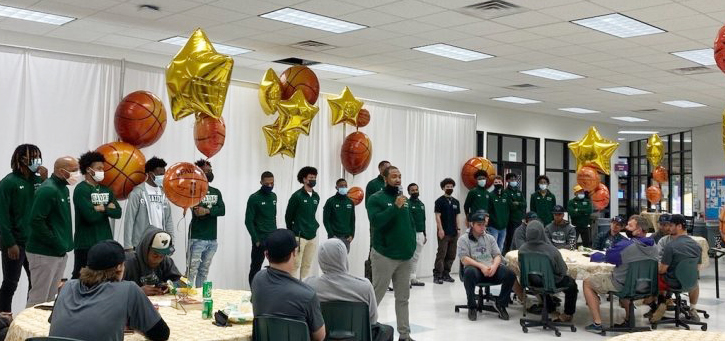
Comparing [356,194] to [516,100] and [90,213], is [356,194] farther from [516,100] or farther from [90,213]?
[516,100]

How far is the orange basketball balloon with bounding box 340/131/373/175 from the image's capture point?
9.79 meters

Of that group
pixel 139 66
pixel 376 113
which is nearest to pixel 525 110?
pixel 376 113

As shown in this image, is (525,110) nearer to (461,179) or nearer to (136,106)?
(461,179)

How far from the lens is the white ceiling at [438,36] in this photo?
759cm

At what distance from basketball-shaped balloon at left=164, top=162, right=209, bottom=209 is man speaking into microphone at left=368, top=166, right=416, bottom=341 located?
1.77 m

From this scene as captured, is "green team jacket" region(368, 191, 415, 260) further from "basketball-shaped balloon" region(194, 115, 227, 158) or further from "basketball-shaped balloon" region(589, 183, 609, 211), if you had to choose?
"basketball-shaped balloon" region(589, 183, 609, 211)

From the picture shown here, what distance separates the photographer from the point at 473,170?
11852 mm

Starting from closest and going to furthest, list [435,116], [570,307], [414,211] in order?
[570,307], [414,211], [435,116]

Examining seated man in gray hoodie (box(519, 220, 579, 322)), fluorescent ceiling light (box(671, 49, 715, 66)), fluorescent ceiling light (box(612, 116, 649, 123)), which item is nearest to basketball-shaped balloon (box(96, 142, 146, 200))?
seated man in gray hoodie (box(519, 220, 579, 322))

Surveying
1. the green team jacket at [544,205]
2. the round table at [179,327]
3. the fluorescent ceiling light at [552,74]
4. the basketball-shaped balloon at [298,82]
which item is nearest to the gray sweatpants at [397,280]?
the round table at [179,327]

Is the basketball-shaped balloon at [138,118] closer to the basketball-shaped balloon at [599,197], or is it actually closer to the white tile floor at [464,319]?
the white tile floor at [464,319]

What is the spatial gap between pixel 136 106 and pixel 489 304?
15.7ft

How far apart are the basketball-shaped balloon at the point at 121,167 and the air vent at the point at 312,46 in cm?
338

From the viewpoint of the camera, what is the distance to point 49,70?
24.0ft
